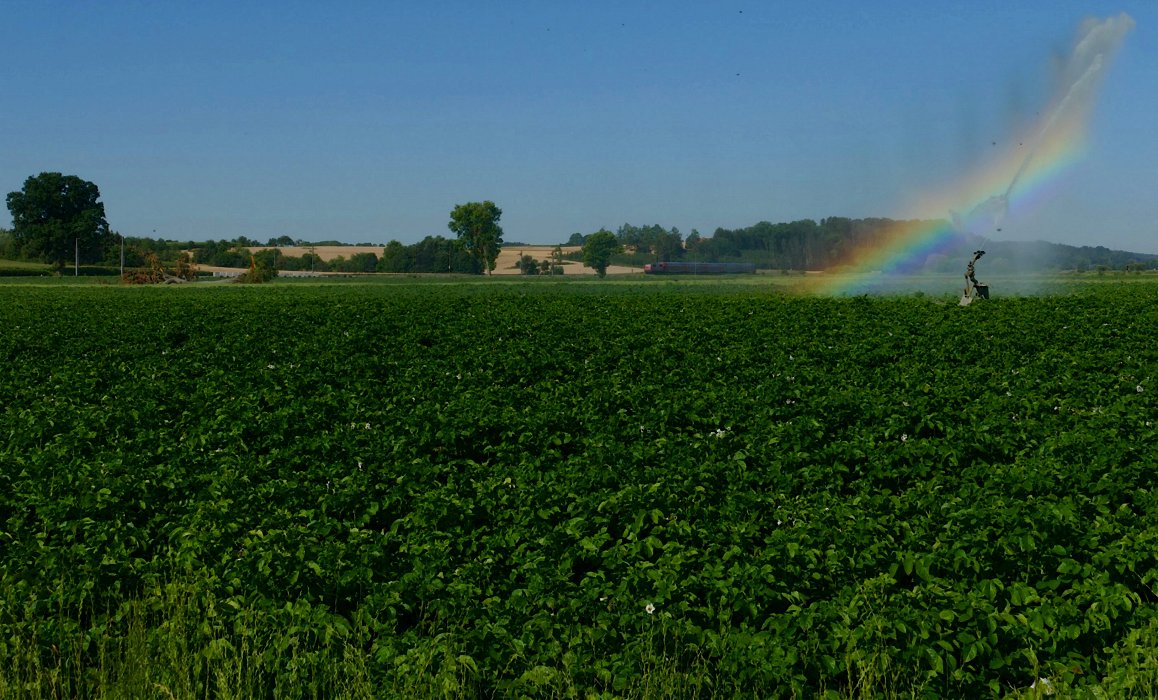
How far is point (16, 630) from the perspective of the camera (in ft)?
21.1

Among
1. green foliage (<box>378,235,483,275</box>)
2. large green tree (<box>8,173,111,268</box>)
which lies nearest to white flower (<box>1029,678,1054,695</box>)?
large green tree (<box>8,173,111,268</box>)

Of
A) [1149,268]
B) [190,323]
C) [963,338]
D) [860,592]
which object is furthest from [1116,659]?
[1149,268]

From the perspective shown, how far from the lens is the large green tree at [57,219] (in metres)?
143

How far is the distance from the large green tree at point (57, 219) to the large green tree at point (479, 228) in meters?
53.9

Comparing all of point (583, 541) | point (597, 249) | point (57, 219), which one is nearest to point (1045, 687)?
point (583, 541)

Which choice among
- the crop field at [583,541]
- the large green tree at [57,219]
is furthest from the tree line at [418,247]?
the crop field at [583,541]

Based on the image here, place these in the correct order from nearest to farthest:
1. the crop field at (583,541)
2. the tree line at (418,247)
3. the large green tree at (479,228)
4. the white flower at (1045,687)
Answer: the white flower at (1045,687) → the crop field at (583,541) → the tree line at (418,247) → the large green tree at (479,228)

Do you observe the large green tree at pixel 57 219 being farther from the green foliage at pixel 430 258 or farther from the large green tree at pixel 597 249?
the large green tree at pixel 597 249

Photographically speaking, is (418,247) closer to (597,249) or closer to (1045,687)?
(597,249)

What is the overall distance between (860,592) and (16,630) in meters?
5.44

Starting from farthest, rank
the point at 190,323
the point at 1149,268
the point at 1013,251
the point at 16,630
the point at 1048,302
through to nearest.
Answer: the point at 1149,268, the point at 1013,251, the point at 1048,302, the point at 190,323, the point at 16,630

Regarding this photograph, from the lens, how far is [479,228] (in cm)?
16662

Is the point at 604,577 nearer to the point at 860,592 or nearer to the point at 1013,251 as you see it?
the point at 860,592

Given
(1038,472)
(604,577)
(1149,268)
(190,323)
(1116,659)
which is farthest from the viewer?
(1149,268)
